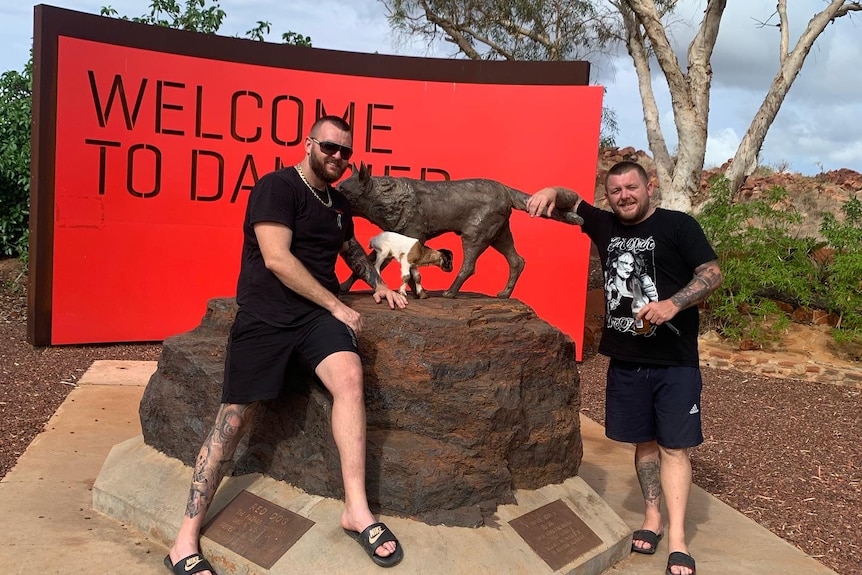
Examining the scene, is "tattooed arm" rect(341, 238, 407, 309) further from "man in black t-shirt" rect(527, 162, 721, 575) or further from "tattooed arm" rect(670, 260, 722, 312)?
"tattooed arm" rect(670, 260, 722, 312)

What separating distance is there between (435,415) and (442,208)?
1.26 metres

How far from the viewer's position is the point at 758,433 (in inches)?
239

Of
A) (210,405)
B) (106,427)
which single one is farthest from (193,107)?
(210,405)

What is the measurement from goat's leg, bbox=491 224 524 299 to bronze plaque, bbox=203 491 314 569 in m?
1.80

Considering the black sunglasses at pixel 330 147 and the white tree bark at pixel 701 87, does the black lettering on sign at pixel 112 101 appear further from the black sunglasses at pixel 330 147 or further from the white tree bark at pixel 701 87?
the white tree bark at pixel 701 87

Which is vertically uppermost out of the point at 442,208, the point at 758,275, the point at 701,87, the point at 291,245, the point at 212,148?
the point at 701,87

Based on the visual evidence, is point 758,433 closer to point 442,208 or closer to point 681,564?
point 681,564

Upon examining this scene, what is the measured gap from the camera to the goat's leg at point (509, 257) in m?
4.34

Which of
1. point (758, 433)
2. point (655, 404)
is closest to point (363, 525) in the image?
point (655, 404)

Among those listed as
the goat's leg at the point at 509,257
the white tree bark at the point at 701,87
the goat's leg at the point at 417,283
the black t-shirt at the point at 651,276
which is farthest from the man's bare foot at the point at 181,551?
the white tree bark at the point at 701,87

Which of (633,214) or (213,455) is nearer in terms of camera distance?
(213,455)

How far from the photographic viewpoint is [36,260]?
22.9 feet

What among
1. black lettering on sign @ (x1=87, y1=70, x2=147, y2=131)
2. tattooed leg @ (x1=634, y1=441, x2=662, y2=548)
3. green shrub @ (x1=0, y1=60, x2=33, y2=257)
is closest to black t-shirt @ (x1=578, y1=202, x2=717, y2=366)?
tattooed leg @ (x1=634, y1=441, x2=662, y2=548)

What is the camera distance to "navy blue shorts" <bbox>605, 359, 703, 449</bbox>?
3.28 meters
